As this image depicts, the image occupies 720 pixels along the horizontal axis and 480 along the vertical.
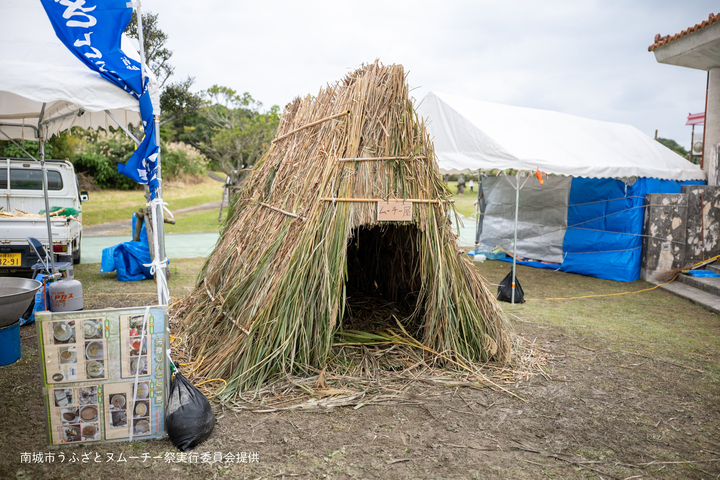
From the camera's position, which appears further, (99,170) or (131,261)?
(99,170)

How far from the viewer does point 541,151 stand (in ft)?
26.4

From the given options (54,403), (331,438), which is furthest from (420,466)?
(54,403)

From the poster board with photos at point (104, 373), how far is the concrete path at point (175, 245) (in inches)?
252

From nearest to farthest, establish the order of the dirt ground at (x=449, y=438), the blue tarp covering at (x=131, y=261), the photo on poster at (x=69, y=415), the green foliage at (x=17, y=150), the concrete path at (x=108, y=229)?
the dirt ground at (x=449, y=438) < the photo on poster at (x=69, y=415) < the blue tarp covering at (x=131, y=261) < the concrete path at (x=108, y=229) < the green foliage at (x=17, y=150)

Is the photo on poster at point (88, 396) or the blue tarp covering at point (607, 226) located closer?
the photo on poster at point (88, 396)

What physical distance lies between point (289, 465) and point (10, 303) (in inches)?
111

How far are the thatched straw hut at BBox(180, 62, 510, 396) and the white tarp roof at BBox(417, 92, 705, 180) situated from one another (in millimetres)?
3674

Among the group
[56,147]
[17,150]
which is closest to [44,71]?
[17,150]

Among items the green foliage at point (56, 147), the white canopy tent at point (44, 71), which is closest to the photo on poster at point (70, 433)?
the white canopy tent at point (44, 71)

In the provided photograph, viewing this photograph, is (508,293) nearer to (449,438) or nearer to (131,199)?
(449,438)

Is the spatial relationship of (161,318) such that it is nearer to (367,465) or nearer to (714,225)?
(367,465)

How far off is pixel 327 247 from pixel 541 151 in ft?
19.1

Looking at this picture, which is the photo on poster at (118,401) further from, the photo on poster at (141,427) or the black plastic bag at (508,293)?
the black plastic bag at (508,293)

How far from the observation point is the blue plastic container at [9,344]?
396 centimetres
